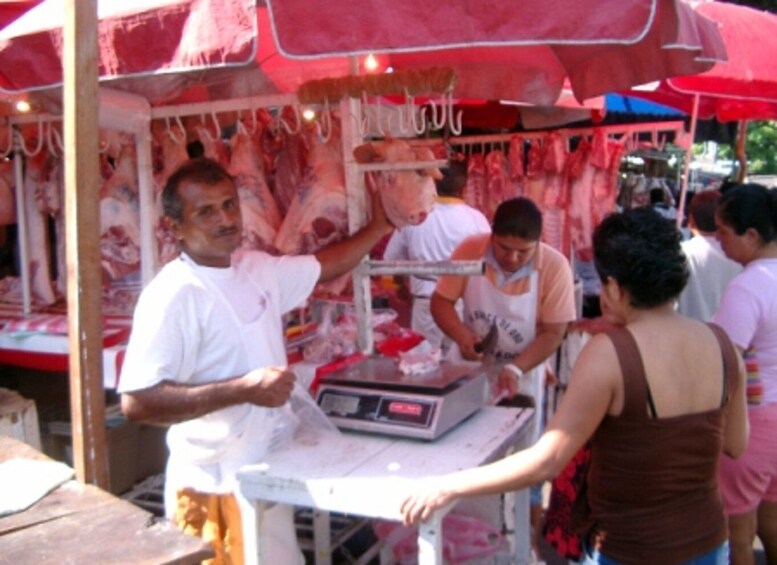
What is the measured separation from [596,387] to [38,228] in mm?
2804

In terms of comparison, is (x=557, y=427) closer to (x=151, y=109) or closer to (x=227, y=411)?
(x=227, y=411)

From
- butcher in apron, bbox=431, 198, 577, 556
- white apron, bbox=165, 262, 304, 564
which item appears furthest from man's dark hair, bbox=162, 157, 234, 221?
butcher in apron, bbox=431, 198, 577, 556

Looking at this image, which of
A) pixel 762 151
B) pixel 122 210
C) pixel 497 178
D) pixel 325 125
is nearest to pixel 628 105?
pixel 497 178

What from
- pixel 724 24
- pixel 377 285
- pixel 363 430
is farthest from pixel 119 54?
pixel 724 24

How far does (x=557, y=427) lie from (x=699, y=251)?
94.7 inches

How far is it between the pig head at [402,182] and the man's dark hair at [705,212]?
6.35ft

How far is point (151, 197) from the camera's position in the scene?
9.70ft

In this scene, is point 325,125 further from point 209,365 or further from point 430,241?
point 430,241

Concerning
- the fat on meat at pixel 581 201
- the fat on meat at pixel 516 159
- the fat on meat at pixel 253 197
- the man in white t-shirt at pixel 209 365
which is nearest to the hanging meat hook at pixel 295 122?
the fat on meat at pixel 253 197

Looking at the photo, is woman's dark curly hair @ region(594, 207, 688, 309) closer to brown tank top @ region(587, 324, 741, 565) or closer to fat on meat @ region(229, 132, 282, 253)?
brown tank top @ region(587, 324, 741, 565)

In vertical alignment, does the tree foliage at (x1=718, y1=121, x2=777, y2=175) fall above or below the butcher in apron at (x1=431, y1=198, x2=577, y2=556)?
above

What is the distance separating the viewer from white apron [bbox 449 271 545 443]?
127 inches

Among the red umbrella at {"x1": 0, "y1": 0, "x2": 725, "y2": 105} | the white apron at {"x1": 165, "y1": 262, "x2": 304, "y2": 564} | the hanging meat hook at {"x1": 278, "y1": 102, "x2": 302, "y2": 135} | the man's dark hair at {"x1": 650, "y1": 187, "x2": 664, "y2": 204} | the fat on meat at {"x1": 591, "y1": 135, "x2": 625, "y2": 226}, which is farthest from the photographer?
the man's dark hair at {"x1": 650, "y1": 187, "x2": 664, "y2": 204}

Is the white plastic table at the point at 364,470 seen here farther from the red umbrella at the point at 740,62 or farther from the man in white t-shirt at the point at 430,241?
the red umbrella at the point at 740,62
